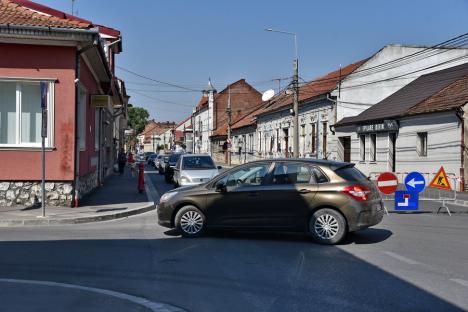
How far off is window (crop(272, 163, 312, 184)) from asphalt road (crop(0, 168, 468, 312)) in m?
1.10

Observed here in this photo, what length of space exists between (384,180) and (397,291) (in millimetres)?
8452

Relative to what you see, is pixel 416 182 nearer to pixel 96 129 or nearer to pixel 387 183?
pixel 387 183

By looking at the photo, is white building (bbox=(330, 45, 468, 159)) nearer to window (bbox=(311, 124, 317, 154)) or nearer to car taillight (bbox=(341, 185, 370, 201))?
window (bbox=(311, 124, 317, 154))

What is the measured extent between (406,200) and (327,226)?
19.7ft

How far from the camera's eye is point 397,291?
6.30 metres

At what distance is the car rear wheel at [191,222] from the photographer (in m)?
10.3

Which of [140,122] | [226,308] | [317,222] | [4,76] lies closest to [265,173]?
[317,222]

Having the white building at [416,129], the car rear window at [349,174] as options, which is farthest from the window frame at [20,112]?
the white building at [416,129]

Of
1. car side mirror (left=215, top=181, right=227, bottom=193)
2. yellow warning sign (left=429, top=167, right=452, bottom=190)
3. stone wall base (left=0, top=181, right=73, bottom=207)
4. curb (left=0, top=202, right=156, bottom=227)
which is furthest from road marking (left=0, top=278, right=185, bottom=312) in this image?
yellow warning sign (left=429, top=167, right=452, bottom=190)

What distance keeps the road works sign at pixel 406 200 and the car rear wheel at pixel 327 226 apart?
225 inches

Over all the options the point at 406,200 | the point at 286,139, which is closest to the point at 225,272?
the point at 406,200

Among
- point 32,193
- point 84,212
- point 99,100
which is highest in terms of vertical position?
point 99,100

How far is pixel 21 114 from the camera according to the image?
1442cm

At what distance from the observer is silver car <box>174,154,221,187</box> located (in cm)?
2005
